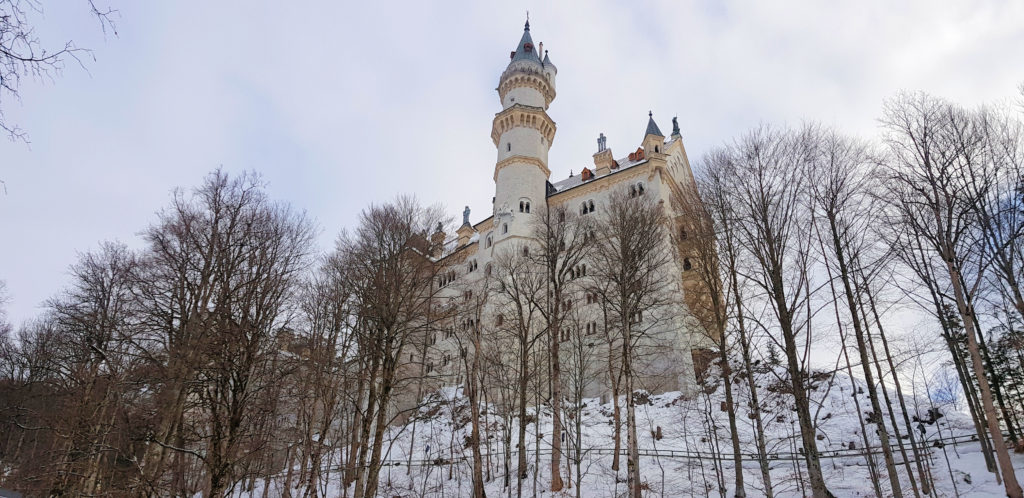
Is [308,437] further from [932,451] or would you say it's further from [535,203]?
[535,203]

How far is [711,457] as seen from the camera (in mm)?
22406

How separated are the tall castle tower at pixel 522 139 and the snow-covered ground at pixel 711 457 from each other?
2104cm

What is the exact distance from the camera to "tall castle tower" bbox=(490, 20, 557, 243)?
155 ft

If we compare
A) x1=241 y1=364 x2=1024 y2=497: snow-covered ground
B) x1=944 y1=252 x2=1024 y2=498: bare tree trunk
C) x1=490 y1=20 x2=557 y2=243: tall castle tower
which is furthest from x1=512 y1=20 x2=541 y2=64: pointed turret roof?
x1=944 y1=252 x2=1024 y2=498: bare tree trunk

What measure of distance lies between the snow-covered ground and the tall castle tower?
21.0 metres

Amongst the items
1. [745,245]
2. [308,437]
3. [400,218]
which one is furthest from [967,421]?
[308,437]

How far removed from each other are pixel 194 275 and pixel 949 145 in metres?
23.6

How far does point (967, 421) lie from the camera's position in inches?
965

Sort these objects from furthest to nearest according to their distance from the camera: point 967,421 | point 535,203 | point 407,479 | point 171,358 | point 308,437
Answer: point 535,203, point 407,479, point 967,421, point 308,437, point 171,358

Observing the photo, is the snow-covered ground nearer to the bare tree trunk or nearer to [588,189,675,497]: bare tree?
[588,189,675,497]: bare tree

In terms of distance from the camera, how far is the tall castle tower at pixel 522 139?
155 ft

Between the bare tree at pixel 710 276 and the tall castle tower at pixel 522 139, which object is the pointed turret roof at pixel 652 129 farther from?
the bare tree at pixel 710 276

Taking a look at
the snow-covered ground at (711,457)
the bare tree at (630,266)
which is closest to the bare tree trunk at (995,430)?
the snow-covered ground at (711,457)

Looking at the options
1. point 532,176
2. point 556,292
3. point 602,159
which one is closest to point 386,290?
point 556,292
